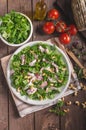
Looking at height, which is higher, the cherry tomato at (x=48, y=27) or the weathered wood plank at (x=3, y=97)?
the cherry tomato at (x=48, y=27)

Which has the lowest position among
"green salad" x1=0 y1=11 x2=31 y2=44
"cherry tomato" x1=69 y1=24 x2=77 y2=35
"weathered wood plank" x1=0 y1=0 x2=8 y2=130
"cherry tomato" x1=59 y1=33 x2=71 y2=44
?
"weathered wood plank" x1=0 y1=0 x2=8 y2=130

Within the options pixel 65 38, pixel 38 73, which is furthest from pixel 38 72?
pixel 65 38

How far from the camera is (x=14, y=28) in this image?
1281 mm

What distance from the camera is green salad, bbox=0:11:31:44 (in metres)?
1.27

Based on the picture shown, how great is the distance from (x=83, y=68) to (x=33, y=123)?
279mm

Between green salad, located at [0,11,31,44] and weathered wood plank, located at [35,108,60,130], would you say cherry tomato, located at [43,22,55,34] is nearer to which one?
green salad, located at [0,11,31,44]

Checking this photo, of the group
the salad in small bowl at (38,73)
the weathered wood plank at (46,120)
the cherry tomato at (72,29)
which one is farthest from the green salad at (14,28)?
the weathered wood plank at (46,120)

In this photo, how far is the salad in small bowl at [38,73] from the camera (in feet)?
4.25

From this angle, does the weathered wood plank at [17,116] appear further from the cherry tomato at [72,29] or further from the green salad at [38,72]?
the cherry tomato at [72,29]

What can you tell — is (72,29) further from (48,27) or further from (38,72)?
(38,72)

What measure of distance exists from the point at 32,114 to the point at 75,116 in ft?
0.54

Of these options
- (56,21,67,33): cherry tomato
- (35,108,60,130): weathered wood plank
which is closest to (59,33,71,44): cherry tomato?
(56,21,67,33): cherry tomato

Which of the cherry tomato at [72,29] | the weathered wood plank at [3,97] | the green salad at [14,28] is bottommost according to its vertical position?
the weathered wood plank at [3,97]

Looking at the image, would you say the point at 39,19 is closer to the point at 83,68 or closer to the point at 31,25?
the point at 31,25
